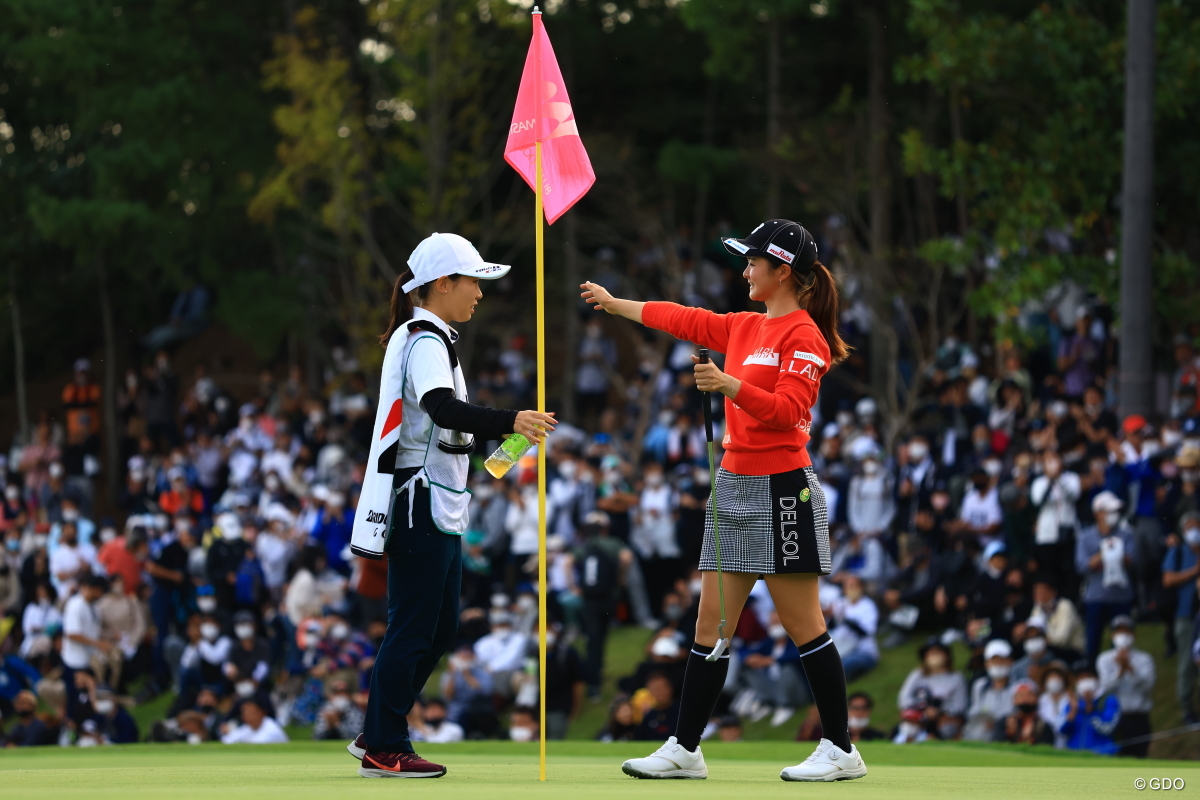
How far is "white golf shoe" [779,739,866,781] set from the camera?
5695 mm

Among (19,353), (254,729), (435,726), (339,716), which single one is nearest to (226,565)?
(339,716)

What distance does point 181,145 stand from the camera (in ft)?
→ 83.2

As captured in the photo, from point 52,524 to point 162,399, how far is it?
4.69m

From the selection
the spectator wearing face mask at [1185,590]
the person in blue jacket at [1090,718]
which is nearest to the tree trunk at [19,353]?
the person in blue jacket at [1090,718]

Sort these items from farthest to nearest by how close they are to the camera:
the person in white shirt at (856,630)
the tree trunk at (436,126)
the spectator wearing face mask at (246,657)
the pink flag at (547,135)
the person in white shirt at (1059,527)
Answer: the tree trunk at (436,126)
the spectator wearing face mask at (246,657)
the person in white shirt at (856,630)
the person in white shirt at (1059,527)
the pink flag at (547,135)

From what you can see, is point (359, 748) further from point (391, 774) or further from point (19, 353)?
point (19, 353)

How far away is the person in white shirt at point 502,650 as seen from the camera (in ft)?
49.8

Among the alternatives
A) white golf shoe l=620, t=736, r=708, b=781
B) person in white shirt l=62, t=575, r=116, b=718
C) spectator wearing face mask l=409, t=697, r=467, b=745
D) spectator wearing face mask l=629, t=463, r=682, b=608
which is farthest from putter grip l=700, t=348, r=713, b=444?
person in white shirt l=62, t=575, r=116, b=718

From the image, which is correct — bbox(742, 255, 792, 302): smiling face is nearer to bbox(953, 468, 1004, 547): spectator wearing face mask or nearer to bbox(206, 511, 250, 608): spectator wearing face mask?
bbox(953, 468, 1004, 547): spectator wearing face mask

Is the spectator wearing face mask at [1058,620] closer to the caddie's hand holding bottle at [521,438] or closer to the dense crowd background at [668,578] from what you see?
the dense crowd background at [668,578]

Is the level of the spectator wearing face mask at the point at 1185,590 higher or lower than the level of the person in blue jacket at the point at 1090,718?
higher

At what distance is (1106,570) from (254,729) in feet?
25.0

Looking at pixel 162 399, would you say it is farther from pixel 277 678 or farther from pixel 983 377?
pixel 983 377

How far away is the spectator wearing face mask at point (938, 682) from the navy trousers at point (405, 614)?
7918mm
